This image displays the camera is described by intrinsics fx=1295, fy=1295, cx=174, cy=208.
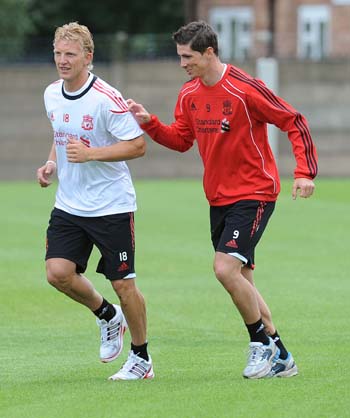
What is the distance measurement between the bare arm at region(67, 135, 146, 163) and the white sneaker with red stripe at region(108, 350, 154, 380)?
1.32 m

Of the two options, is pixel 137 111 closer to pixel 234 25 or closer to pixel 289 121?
pixel 289 121

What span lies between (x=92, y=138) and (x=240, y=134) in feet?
3.16

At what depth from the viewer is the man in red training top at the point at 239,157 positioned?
327 inches

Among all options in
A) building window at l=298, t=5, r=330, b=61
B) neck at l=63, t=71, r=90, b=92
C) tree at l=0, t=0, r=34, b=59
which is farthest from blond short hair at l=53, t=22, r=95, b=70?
tree at l=0, t=0, r=34, b=59

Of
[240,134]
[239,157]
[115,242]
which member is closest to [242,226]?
[239,157]

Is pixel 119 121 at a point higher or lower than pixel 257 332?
higher

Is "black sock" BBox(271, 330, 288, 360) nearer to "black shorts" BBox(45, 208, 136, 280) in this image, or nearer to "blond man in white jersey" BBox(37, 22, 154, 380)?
"blond man in white jersey" BBox(37, 22, 154, 380)

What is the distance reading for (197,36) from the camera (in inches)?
327

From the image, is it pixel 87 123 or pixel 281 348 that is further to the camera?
pixel 281 348

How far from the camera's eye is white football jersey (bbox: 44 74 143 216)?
8.37 m

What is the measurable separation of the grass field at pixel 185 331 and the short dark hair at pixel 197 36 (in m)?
2.14

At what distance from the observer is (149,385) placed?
8.13 metres

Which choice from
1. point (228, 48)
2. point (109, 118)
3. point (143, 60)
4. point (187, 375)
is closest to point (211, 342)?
point (187, 375)

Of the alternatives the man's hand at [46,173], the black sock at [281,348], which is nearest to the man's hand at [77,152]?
the man's hand at [46,173]
